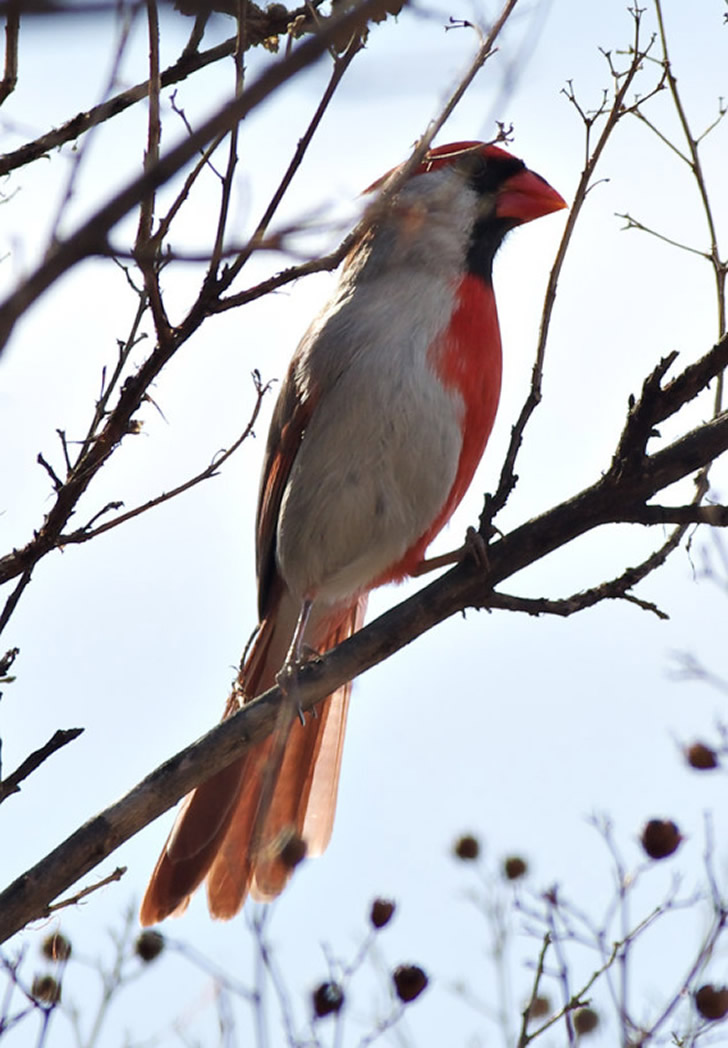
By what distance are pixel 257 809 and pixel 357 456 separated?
880mm

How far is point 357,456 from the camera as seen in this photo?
3.32 metres

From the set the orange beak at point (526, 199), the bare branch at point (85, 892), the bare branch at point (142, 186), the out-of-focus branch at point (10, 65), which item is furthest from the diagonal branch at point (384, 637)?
the bare branch at point (142, 186)

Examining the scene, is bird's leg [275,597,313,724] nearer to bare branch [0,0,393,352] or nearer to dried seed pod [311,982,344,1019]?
dried seed pod [311,982,344,1019]

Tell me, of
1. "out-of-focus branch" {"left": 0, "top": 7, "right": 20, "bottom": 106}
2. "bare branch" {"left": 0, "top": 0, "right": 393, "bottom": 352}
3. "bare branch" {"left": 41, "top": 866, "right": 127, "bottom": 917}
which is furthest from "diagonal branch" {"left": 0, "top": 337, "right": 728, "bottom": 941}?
"bare branch" {"left": 0, "top": 0, "right": 393, "bottom": 352}

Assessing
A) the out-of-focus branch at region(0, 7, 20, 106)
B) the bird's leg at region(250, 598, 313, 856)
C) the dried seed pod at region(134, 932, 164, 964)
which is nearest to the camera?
the bird's leg at region(250, 598, 313, 856)

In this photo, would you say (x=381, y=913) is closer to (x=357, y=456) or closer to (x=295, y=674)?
(x=295, y=674)

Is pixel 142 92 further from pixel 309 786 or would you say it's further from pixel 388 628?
pixel 309 786

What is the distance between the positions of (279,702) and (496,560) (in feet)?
1.70

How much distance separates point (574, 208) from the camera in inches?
98.2

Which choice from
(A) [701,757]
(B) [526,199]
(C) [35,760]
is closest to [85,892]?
(C) [35,760]

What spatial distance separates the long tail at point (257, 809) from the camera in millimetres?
3359

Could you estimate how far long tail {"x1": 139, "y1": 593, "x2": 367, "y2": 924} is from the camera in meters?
3.36

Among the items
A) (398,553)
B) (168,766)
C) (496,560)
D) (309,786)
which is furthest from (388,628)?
(309,786)

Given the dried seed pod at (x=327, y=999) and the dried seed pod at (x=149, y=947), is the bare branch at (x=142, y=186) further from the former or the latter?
the dried seed pod at (x=149, y=947)
